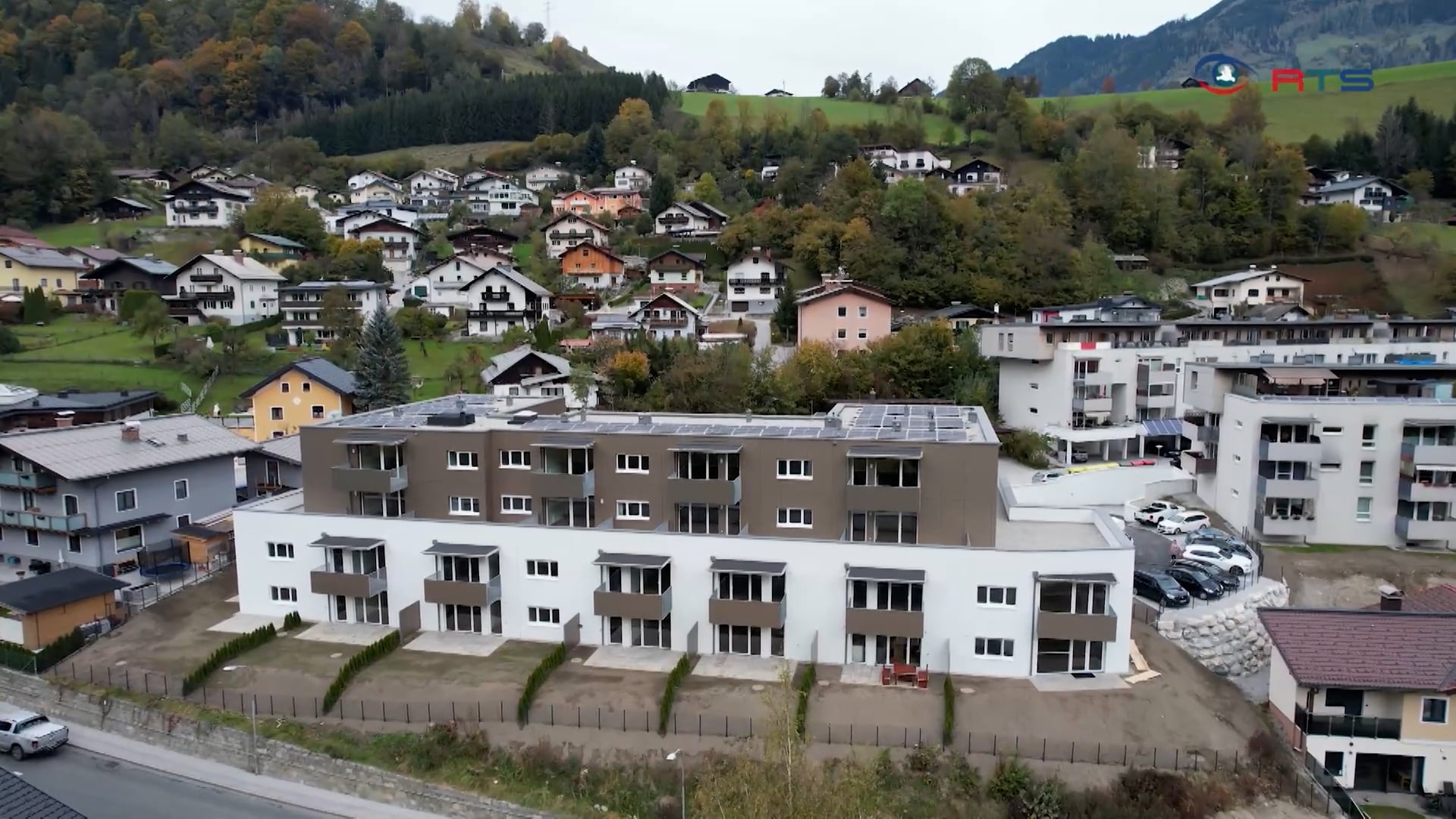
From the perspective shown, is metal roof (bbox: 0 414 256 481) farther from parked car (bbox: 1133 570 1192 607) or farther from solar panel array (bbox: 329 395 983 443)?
parked car (bbox: 1133 570 1192 607)

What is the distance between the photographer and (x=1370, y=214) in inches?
2586

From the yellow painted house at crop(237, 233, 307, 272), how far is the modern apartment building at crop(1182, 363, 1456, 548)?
57703 mm

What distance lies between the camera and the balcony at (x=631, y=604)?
20.7 metres

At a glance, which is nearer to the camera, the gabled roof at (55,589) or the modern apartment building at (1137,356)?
the gabled roof at (55,589)

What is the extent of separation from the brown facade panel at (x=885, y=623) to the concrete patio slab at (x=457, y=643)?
28.6 ft

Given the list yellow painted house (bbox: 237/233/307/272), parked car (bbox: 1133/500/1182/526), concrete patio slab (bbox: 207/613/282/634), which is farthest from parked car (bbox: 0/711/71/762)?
yellow painted house (bbox: 237/233/307/272)

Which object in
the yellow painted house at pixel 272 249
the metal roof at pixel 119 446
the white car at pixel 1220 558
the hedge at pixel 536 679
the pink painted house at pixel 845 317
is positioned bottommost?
the hedge at pixel 536 679

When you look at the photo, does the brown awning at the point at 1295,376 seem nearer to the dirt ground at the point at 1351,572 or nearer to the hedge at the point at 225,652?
the dirt ground at the point at 1351,572

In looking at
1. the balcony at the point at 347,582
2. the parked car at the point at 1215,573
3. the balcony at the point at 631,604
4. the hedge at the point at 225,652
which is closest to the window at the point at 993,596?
the balcony at the point at 631,604

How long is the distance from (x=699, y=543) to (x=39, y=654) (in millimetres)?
15805

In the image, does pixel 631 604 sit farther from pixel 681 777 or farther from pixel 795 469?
pixel 795 469

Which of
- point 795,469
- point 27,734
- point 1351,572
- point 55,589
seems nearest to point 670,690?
point 795,469

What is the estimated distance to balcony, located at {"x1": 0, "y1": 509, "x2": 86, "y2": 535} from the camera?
81.9ft

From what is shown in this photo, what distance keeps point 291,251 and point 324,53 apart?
7041 centimetres
